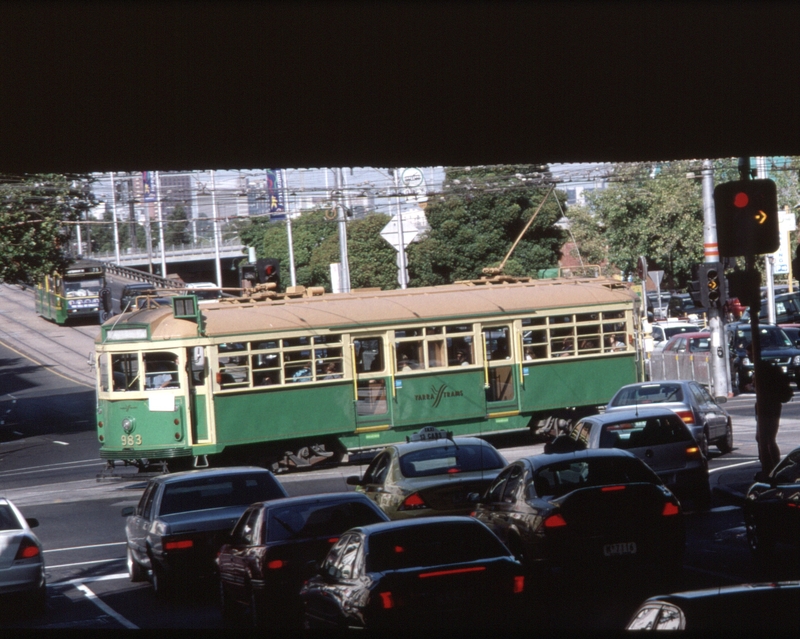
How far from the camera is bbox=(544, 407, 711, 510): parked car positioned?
16.0 meters

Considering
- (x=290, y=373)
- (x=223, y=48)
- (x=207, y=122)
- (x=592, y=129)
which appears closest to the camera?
(x=223, y=48)

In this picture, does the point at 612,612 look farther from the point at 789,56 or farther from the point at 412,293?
the point at 412,293

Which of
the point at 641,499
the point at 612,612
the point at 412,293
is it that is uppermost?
the point at 412,293

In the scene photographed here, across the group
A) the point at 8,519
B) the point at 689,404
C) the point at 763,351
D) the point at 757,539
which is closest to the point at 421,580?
the point at 757,539

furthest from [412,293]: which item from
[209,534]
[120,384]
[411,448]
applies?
[209,534]

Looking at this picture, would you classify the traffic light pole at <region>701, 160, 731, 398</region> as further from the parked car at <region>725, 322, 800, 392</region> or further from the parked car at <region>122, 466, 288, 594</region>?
the parked car at <region>122, 466, 288, 594</region>

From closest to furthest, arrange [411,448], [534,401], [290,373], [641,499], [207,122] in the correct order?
[207,122] → [641,499] → [411,448] → [290,373] → [534,401]

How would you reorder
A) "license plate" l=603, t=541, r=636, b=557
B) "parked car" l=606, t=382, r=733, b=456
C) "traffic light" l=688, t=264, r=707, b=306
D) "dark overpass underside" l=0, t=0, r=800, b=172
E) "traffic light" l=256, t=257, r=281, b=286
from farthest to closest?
"traffic light" l=256, t=257, r=281, b=286
"traffic light" l=688, t=264, r=707, b=306
"parked car" l=606, t=382, r=733, b=456
"license plate" l=603, t=541, r=636, b=557
"dark overpass underside" l=0, t=0, r=800, b=172

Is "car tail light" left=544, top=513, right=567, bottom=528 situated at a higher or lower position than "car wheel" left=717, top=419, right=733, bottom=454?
higher

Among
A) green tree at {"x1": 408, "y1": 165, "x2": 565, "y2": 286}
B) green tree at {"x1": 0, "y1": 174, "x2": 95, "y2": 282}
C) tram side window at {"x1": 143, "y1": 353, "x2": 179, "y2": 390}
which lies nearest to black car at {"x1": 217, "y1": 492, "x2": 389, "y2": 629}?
tram side window at {"x1": 143, "y1": 353, "x2": 179, "y2": 390}

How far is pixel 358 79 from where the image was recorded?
328 inches

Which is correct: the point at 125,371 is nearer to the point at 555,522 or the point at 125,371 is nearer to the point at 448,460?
the point at 448,460

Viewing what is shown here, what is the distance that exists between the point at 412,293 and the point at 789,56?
716 inches

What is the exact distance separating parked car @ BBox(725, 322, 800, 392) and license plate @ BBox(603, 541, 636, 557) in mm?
21293
